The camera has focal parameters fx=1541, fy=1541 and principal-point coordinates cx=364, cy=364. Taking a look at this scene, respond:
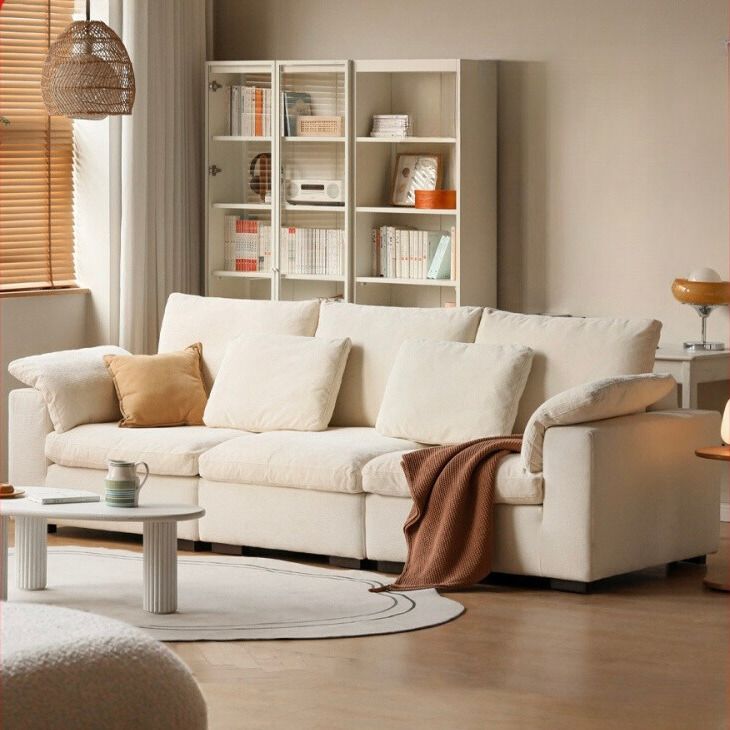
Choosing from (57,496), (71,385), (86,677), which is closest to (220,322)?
(71,385)

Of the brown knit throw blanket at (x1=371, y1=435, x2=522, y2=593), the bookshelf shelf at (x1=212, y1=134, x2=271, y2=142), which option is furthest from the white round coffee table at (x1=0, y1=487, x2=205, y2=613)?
the bookshelf shelf at (x1=212, y1=134, x2=271, y2=142)

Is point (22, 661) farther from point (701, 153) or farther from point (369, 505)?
point (701, 153)

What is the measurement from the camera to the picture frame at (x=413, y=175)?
7176mm

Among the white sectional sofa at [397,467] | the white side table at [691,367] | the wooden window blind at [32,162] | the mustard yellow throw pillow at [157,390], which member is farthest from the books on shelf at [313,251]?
the white side table at [691,367]

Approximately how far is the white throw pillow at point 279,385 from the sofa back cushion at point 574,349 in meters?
0.69

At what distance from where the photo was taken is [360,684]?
13.3 ft

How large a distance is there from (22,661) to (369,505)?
3.06 m

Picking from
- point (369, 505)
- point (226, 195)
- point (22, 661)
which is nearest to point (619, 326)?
point (369, 505)

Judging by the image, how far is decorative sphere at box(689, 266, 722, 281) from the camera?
636cm

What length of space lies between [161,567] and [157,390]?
1567 millimetres

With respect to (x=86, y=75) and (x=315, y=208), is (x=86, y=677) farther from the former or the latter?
(x=315, y=208)

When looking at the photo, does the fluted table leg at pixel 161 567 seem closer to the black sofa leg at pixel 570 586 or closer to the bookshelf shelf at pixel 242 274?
the black sofa leg at pixel 570 586

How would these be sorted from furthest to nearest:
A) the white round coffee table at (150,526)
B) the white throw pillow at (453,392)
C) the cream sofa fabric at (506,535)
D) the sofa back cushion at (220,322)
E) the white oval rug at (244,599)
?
Answer: the sofa back cushion at (220,322) → the white throw pillow at (453,392) → the cream sofa fabric at (506,535) → the white round coffee table at (150,526) → the white oval rug at (244,599)

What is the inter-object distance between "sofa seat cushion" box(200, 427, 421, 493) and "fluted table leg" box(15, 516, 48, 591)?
85 cm
